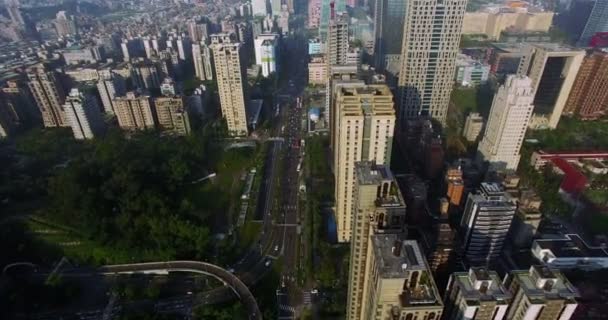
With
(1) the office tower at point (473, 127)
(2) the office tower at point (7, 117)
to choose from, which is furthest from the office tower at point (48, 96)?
(1) the office tower at point (473, 127)

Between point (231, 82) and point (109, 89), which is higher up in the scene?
point (231, 82)

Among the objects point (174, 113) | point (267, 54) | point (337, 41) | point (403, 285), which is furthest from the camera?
point (267, 54)

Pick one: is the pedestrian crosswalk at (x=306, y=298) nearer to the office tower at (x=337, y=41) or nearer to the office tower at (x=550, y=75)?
the office tower at (x=337, y=41)

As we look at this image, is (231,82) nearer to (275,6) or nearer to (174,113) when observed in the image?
(174,113)

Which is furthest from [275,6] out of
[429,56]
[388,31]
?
[429,56]

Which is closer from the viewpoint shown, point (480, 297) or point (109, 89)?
point (480, 297)

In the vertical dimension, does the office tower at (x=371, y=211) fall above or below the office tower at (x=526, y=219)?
above
